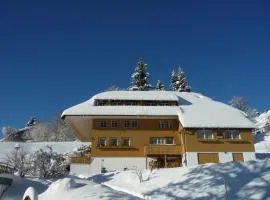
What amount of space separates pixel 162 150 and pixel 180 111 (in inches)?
186

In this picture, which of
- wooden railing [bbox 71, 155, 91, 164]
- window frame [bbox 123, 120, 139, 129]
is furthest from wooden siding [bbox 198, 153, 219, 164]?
wooden railing [bbox 71, 155, 91, 164]

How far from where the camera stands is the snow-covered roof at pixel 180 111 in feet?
124

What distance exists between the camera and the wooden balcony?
3778 centimetres

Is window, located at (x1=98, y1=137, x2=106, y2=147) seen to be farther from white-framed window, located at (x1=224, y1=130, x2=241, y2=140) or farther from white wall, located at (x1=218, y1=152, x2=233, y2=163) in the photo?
white-framed window, located at (x1=224, y1=130, x2=241, y2=140)

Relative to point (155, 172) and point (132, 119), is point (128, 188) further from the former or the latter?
point (132, 119)

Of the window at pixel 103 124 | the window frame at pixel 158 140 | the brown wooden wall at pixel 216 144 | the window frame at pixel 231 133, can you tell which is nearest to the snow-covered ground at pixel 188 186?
the brown wooden wall at pixel 216 144

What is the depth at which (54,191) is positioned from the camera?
13.2 metres

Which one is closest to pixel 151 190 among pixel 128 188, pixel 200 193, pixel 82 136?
pixel 128 188

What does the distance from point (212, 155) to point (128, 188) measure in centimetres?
1703

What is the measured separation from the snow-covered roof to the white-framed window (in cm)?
82

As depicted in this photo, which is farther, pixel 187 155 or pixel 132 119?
pixel 132 119

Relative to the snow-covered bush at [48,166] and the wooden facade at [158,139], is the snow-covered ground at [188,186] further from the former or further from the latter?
the wooden facade at [158,139]

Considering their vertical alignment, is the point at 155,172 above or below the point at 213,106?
below

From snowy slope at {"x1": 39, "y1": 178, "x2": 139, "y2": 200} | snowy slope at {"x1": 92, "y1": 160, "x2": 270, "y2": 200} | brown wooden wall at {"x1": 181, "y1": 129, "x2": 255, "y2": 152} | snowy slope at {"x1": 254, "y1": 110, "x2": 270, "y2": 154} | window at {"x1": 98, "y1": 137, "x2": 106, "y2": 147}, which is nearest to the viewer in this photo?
snowy slope at {"x1": 39, "y1": 178, "x2": 139, "y2": 200}
